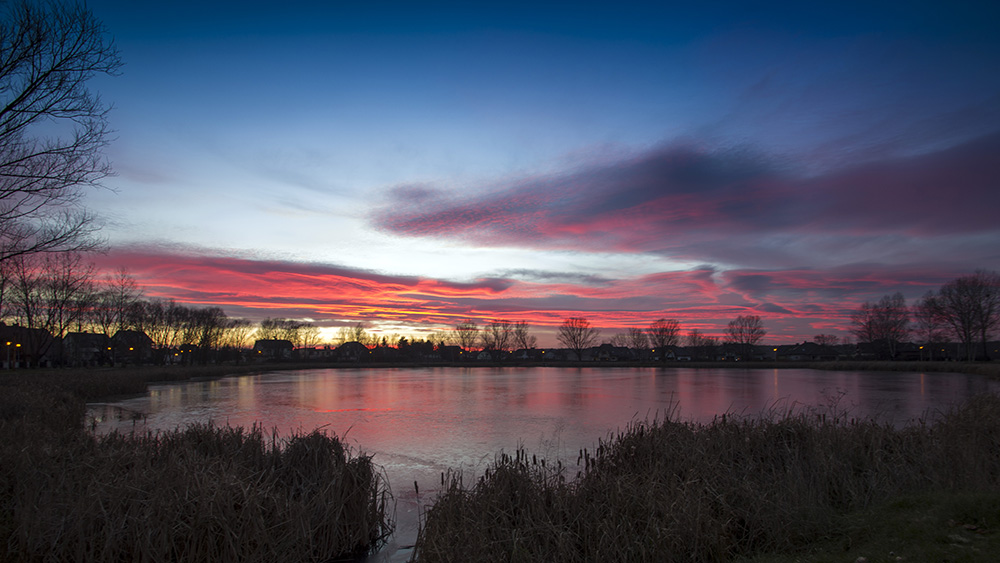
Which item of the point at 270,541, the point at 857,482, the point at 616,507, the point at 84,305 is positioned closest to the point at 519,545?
the point at 616,507

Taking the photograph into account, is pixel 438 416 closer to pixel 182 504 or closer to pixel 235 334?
pixel 182 504

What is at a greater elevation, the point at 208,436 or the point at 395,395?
the point at 208,436

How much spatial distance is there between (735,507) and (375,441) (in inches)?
462

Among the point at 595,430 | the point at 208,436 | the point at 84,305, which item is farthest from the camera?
the point at 84,305

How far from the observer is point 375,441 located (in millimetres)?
16172

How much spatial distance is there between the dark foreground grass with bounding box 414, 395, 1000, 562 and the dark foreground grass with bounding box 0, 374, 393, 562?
1.47 m

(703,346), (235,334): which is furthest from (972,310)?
(235,334)

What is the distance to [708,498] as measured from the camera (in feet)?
23.8

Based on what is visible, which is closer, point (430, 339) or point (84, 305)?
point (84, 305)

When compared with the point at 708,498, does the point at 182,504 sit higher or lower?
higher

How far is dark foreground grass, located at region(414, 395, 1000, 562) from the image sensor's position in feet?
20.4

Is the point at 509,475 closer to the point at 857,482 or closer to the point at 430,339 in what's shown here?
the point at 857,482

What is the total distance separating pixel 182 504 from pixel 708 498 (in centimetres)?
712

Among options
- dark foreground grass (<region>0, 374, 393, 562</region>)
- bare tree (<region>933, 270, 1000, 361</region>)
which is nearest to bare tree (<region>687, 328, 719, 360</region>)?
bare tree (<region>933, 270, 1000, 361</region>)
